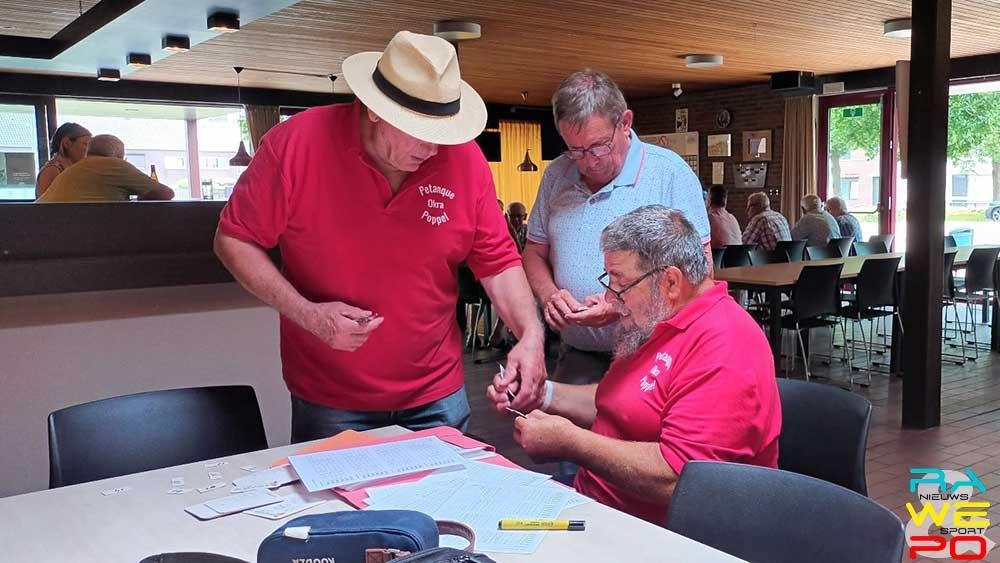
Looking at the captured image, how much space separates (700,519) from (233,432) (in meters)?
1.28

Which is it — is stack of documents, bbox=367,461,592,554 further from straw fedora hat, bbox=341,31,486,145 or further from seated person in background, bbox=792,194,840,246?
seated person in background, bbox=792,194,840,246

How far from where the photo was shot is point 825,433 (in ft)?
6.60

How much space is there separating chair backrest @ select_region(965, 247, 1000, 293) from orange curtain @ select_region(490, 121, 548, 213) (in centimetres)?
878

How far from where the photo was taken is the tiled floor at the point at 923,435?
13.3 ft

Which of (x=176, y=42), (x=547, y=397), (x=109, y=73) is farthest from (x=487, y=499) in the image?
(x=109, y=73)

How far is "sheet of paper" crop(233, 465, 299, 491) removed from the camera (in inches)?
66.4

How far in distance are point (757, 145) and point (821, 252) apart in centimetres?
459

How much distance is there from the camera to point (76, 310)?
3336 millimetres

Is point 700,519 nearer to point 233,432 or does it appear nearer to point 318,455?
point 318,455

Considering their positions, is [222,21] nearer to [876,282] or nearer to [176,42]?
[176,42]

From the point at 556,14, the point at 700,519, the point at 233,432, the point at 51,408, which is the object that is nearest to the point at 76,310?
the point at 51,408

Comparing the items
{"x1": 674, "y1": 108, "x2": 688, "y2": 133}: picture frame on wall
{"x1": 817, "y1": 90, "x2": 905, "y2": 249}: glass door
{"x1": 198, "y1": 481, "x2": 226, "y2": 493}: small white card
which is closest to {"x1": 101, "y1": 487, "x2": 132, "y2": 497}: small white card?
{"x1": 198, "y1": 481, "x2": 226, "y2": 493}: small white card

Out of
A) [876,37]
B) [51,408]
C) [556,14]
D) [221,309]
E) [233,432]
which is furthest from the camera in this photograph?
[876,37]

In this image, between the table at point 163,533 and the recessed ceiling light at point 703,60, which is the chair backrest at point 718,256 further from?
the table at point 163,533
